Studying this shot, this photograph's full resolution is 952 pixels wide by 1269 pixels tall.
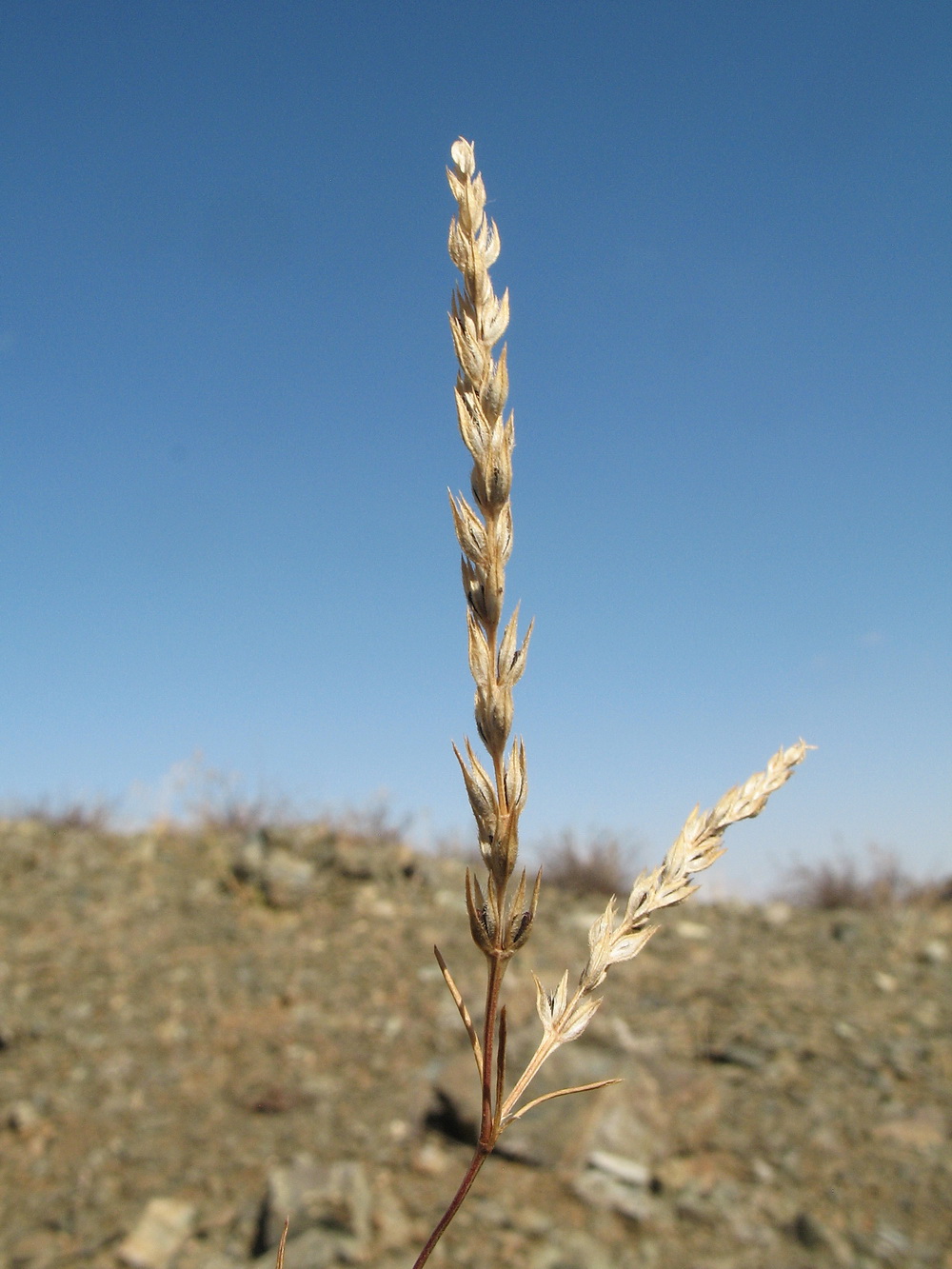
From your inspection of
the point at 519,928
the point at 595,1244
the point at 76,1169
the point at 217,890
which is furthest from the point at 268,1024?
the point at 519,928

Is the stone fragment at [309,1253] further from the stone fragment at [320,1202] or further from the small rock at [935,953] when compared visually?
the small rock at [935,953]

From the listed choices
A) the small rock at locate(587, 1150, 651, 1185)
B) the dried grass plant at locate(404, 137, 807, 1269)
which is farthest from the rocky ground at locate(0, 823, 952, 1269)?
the dried grass plant at locate(404, 137, 807, 1269)

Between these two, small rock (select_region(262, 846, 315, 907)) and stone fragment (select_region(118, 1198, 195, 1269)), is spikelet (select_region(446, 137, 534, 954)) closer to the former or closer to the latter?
stone fragment (select_region(118, 1198, 195, 1269))

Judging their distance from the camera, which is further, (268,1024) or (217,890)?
(217,890)

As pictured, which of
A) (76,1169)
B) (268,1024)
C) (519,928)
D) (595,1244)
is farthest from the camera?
(268,1024)

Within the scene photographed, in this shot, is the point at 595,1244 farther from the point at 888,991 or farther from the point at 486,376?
the point at 486,376

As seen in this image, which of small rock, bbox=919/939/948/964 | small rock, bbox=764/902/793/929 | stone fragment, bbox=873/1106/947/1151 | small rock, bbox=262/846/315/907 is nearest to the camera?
stone fragment, bbox=873/1106/947/1151

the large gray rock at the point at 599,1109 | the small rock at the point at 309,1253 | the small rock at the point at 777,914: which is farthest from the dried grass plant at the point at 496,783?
the small rock at the point at 777,914

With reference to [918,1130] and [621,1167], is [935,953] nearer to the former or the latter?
[918,1130]
